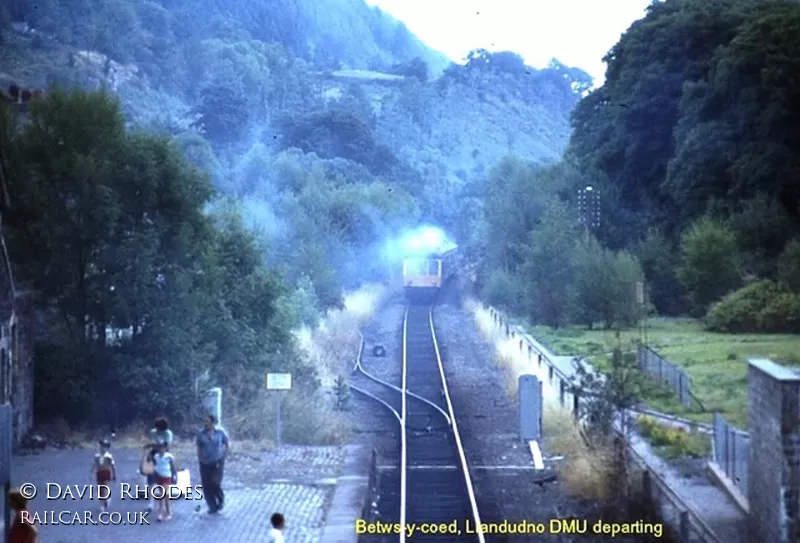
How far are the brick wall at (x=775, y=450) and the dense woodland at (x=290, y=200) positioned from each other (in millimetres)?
9017

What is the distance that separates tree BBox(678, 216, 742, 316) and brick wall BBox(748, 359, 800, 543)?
17.0m

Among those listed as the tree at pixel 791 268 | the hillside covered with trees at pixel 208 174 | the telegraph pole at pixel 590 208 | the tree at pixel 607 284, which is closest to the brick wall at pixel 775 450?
the hillside covered with trees at pixel 208 174

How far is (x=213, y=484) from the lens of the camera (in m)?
12.0

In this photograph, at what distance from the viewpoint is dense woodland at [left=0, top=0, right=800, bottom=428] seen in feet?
56.2

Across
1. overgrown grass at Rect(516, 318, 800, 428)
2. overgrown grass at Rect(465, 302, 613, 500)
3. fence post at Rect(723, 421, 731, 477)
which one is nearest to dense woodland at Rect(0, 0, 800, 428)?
overgrown grass at Rect(516, 318, 800, 428)

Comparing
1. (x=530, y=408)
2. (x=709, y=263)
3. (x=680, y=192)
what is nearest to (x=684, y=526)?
(x=530, y=408)

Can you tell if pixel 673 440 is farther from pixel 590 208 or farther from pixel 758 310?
pixel 590 208

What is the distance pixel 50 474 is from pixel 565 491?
5765 millimetres

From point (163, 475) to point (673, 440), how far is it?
21.2 feet

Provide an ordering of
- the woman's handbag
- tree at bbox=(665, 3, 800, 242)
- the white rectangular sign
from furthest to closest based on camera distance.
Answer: tree at bbox=(665, 3, 800, 242) < the white rectangular sign < the woman's handbag

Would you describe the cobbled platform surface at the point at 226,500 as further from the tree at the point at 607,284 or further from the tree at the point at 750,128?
the tree at the point at 750,128

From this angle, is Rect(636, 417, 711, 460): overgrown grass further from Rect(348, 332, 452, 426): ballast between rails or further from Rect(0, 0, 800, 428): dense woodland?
Rect(0, 0, 800, 428): dense woodland

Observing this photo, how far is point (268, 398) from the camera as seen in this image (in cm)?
1838

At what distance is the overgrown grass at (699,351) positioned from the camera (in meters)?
18.2
